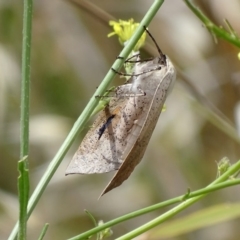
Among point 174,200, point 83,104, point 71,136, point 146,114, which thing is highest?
point 83,104

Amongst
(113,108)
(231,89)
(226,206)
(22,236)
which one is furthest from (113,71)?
(231,89)

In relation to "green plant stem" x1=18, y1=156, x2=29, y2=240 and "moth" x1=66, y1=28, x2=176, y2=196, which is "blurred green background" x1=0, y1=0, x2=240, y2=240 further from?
"green plant stem" x1=18, y1=156, x2=29, y2=240

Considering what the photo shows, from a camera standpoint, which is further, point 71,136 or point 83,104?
point 83,104

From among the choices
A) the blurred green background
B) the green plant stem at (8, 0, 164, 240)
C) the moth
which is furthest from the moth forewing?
the blurred green background

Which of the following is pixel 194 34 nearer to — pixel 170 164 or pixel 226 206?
pixel 170 164

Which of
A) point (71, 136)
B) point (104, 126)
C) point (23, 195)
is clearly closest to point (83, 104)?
point (104, 126)

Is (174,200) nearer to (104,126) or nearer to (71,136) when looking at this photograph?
(71,136)

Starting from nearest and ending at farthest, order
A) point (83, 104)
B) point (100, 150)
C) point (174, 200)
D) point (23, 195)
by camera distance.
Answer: point (23, 195) < point (174, 200) < point (100, 150) < point (83, 104)
